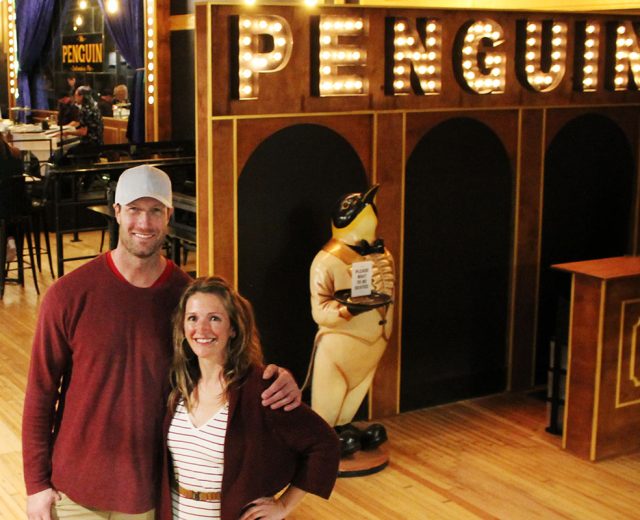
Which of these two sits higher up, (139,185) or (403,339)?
(139,185)

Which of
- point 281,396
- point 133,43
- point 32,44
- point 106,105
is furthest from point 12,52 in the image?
point 281,396

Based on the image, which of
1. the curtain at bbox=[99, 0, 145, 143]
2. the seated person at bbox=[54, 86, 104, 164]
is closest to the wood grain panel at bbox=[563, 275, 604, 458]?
the curtain at bbox=[99, 0, 145, 143]

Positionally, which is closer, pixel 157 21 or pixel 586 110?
pixel 586 110

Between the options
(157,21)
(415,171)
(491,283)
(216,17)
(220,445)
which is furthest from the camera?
(157,21)

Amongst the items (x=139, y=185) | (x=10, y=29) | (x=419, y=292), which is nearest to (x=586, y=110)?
(x=419, y=292)

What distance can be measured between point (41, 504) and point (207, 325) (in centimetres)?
63

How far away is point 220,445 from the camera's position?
7.95ft

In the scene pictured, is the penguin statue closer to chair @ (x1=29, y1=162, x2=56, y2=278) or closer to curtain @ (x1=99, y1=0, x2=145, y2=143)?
chair @ (x1=29, y1=162, x2=56, y2=278)

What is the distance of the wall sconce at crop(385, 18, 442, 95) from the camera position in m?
5.22

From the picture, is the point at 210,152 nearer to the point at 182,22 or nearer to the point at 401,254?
the point at 401,254

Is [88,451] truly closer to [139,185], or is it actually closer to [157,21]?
[139,185]

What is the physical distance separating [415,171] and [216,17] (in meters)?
1.37

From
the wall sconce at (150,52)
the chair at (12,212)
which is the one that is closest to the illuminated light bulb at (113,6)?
the wall sconce at (150,52)

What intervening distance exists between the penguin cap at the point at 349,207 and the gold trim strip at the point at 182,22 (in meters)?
5.38
